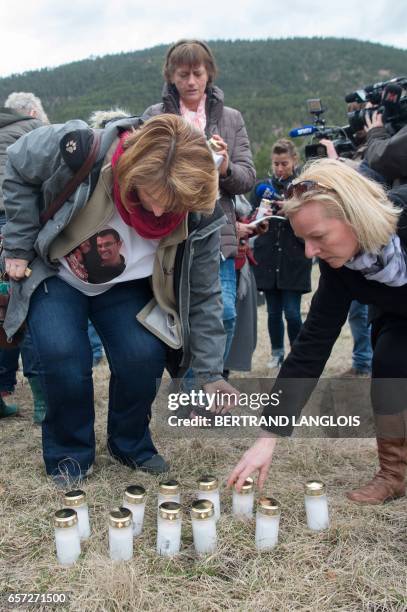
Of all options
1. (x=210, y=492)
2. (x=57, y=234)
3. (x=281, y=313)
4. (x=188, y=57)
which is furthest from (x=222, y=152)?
(x=281, y=313)

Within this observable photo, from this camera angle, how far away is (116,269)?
2.51m

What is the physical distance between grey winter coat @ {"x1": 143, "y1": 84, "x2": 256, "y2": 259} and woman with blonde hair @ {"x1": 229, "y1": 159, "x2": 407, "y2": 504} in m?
1.06

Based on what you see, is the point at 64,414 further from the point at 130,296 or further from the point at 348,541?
the point at 348,541

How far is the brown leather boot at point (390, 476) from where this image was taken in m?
2.40

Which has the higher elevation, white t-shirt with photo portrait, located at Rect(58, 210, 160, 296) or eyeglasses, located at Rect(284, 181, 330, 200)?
eyeglasses, located at Rect(284, 181, 330, 200)

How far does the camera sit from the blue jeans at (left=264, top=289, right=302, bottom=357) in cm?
479

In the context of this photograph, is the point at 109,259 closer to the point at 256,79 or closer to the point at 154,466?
the point at 154,466

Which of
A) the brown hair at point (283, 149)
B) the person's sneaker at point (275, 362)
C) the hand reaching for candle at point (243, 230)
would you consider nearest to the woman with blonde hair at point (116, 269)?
the hand reaching for candle at point (243, 230)

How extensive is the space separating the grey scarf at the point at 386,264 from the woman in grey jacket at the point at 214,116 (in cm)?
118

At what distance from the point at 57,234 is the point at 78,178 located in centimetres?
24

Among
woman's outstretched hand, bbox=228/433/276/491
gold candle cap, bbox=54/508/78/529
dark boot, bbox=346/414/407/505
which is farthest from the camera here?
dark boot, bbox=346/414/407/505

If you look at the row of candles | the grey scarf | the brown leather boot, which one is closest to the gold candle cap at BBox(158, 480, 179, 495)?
the row of candles

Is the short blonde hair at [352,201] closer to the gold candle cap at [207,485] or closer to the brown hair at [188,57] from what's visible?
the gold candle cap at [207,485]

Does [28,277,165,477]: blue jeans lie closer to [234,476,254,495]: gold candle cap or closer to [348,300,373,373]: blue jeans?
[234,476,254,495]: gold candle cap
